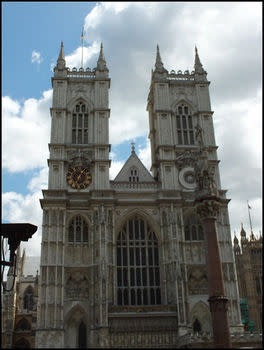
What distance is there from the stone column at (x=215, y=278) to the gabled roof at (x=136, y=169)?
19.9 m

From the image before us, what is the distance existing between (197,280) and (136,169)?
1202 centimetres

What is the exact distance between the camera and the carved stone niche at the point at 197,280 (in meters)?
35.0

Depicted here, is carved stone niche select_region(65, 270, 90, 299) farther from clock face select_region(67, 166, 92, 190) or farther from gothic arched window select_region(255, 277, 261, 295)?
gothic arched window select_region(255, 277, 261, 295)

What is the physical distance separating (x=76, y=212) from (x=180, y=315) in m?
12.3

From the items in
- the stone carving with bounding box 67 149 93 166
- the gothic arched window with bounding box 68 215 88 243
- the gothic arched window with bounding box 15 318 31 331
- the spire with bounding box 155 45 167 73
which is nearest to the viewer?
the gothic arched window with bounding box 68 215 88 243

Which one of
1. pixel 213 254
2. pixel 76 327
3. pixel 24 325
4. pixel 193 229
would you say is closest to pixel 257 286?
pixel 193 229

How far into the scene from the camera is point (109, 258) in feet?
114

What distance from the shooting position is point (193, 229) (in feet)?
123

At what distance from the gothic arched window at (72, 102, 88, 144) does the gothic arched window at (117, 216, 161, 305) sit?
372 inches

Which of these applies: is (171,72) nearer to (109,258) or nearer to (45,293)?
(109,258)

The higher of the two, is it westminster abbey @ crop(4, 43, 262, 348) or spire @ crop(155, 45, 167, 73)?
spire @ crop(155, 45, 167, 73)

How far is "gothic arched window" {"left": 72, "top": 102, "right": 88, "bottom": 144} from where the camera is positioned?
40594mm

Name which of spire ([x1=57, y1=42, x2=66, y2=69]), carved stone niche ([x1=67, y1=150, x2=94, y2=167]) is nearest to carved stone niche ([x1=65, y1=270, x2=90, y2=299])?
carved stone niche ([x1=67, y1=150, x2=94, y2=167])

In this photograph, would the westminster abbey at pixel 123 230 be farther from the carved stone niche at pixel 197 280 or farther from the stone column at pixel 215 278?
the stone column at pixel 215 278
